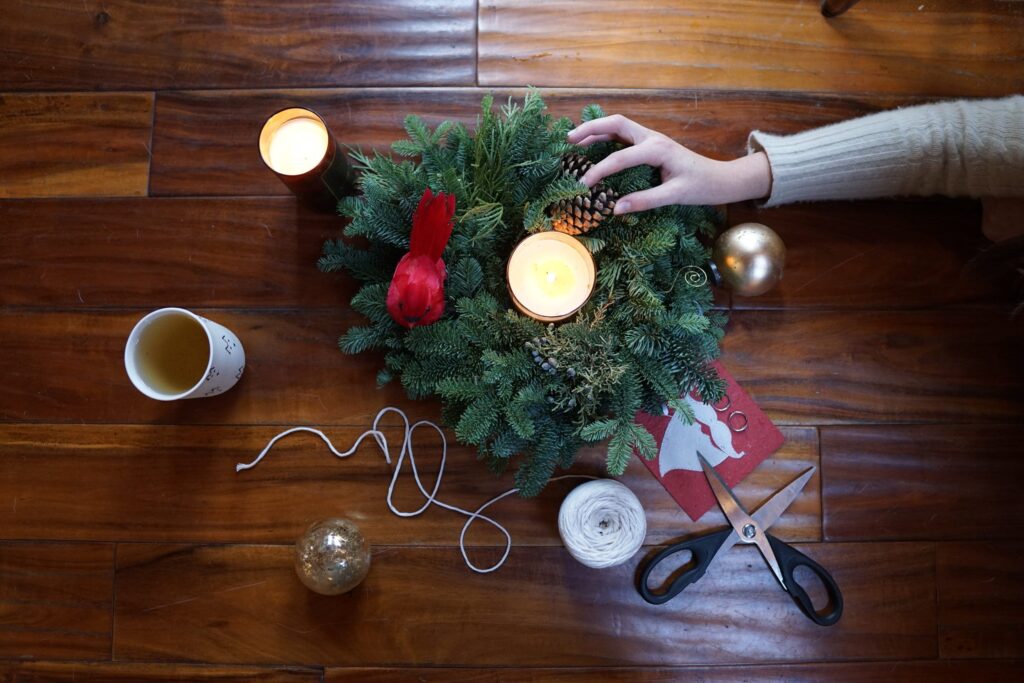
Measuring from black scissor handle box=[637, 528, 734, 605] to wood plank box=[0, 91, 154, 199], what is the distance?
2.95 ft

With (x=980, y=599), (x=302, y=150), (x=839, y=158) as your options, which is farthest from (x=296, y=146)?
(x=980, y=599)

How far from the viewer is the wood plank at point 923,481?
3.17ft

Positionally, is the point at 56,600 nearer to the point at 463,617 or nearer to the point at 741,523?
the point at 463,617

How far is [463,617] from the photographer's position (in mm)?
936

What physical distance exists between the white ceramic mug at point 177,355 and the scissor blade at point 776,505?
2.41 feet

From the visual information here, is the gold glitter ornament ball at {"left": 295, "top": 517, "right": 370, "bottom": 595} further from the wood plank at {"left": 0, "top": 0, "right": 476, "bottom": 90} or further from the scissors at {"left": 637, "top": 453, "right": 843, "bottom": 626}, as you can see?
the wood plank at {"left": 0, "top": 0, "right": 476, "bottom": 90}

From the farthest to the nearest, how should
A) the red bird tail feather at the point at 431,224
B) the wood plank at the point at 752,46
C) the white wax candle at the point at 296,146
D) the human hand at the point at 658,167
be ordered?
the wood plank at the point at 752,46 < the white wax candle at the point at 296,146 < the human hand at the point at 658,167 < the red bird tail feather at the point at 431,224

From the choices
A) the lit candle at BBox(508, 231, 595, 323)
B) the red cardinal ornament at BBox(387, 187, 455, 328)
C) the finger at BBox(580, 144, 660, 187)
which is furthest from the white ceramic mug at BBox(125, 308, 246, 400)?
the finger at BBox(580, 144, 660, 187)

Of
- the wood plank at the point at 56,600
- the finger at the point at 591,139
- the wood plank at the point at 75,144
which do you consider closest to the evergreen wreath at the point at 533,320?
the finger at the point at 591,139

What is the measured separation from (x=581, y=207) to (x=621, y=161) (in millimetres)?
77

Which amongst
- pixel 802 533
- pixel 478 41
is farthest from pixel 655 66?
pixel 802 533

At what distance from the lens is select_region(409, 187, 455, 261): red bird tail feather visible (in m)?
0.71

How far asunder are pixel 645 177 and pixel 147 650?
2.99 feet

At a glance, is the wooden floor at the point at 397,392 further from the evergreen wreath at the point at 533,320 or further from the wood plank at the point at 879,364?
the evergreen wreath at the point at 533,320
